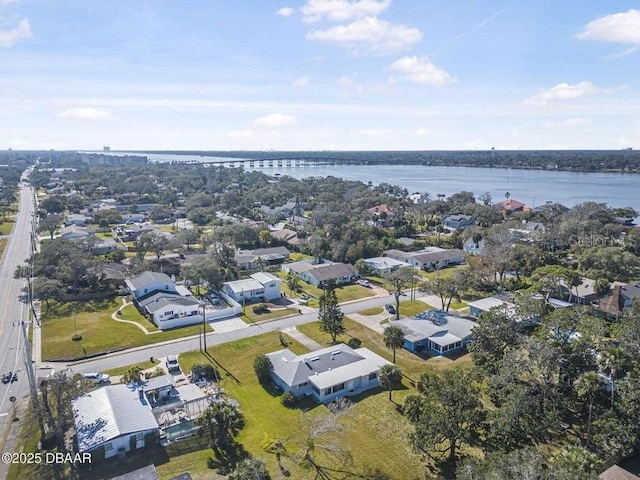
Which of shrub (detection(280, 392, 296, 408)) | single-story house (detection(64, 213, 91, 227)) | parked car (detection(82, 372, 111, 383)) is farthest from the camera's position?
single-story house (detection(64, 213, 91, 227))

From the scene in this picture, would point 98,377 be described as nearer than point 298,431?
No

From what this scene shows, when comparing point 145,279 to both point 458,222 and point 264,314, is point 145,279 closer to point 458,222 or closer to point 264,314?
point 264,314

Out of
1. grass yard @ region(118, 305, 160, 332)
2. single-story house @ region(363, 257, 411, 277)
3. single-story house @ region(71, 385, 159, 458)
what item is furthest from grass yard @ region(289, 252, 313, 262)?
single-story house @ region(71, 385, 159, 458)

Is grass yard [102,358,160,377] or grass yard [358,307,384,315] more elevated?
grass yard [358,307,384,315]

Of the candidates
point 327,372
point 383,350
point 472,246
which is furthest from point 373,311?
point 472,246

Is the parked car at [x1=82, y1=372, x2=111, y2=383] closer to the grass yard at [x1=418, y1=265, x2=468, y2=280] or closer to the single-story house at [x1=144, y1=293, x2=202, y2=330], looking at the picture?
the single-story house at [x1=144, y1=293, x2=202, y2=330]

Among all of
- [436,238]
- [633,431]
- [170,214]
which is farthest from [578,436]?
[170,214]

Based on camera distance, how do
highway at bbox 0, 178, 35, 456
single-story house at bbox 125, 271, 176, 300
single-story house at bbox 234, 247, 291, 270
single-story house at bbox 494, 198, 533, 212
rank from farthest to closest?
single-story house at bbox 494, 198, 533, 212, single-story house at bbox 234, 247, 291, 270, single-story house at bbox 125, 271, 176, 300, highway at bbox 0, 178, 35, 456
